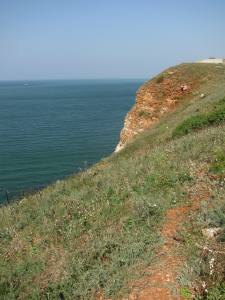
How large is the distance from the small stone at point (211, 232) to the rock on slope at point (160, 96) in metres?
32.5

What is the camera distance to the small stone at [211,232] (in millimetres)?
7810

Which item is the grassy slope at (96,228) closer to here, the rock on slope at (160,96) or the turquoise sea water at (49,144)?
the turquoise sea water at (49,144)

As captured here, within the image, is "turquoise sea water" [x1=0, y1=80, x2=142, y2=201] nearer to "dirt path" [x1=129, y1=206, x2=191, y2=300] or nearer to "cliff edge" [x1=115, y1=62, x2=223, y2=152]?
"cliff edge" [x1=115, y1=62, x2=223, y2=152]

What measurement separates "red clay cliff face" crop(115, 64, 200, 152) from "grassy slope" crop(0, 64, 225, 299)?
94.0 ft

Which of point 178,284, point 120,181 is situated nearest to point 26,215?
point 120,181

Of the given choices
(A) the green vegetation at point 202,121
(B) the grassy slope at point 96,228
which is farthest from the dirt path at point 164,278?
(A) the green vegetation at point 202,121

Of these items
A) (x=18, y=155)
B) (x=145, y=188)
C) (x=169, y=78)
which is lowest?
(x=18, y=155)

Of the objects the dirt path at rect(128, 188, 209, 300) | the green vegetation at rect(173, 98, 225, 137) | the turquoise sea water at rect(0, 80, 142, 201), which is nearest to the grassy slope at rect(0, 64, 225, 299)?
the dirt path at rect(128, 188, 209, 300)

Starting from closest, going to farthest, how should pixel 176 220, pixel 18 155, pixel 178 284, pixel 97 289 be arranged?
pixel 178 284 < pixel 97 289 < pixel 176 220 < pixel 18 155

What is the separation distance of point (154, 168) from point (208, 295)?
5.72m

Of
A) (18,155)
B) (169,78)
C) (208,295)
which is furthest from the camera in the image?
(18,155)

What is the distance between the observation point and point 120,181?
453 inches

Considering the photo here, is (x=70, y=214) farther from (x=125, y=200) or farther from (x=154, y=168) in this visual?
(x=154, y=168)

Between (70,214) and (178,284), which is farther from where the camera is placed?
(70,214)
